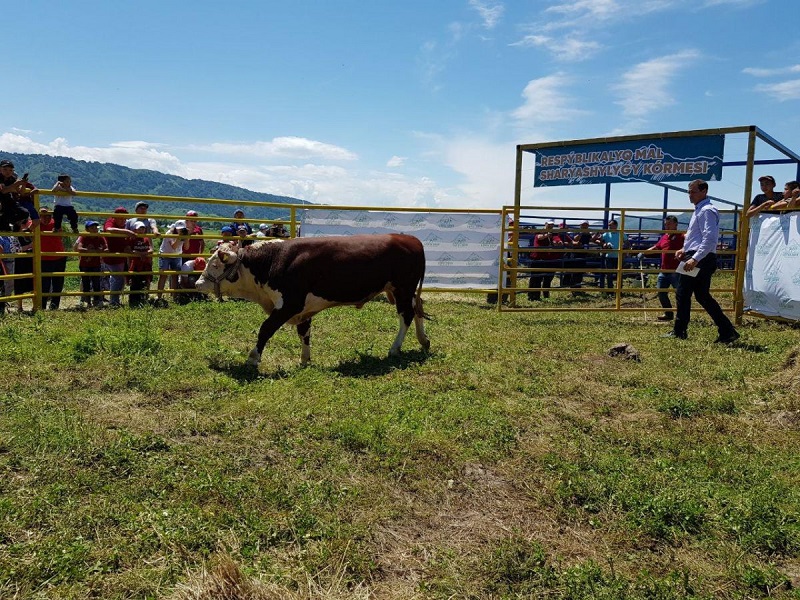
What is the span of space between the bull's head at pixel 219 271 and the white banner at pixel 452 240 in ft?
24.2

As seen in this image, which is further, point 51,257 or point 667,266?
point 667,266

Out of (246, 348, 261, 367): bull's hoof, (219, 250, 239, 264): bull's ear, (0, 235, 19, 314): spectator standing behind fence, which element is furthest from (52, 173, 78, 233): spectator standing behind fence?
(246, 348, 261, 367): bull's hoof

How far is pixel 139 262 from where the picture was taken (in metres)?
11.9

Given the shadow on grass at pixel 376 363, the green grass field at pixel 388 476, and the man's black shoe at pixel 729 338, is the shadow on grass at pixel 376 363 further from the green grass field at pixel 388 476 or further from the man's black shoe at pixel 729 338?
the man's black shoe at pixel 729 338

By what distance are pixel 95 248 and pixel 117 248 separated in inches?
14.1

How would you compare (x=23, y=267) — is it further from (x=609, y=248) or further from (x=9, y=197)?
(x=609, y=248)

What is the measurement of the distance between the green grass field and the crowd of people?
3673mm

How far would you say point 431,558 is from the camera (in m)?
3.17

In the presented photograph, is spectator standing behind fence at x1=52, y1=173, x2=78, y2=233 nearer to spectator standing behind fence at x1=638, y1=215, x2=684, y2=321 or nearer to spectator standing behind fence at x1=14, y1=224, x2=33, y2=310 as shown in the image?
spectator standing behind fence at x1=14, y1=224, x2=33, y2=310

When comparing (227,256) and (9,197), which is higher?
(9,197)

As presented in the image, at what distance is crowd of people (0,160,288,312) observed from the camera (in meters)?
9.91

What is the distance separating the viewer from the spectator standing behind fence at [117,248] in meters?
11.4

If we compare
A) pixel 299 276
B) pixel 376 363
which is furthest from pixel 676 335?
pixel 299 276

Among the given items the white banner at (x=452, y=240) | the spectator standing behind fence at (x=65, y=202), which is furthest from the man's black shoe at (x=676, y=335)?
the spectator standing behind fence at (x=65, y=202)
